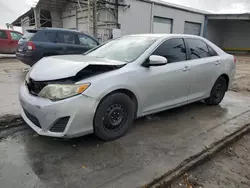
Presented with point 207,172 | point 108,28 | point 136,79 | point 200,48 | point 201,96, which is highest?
point 108,28

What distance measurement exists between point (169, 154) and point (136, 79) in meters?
1.10

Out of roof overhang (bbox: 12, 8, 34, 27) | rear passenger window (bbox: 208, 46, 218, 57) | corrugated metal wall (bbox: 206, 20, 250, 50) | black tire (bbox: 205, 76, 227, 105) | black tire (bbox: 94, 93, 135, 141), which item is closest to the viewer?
black tire (bbox: 94, 93, 135, 141)

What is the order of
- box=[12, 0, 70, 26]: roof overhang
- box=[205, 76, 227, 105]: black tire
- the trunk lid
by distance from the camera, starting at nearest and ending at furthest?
box=[205, 76, 227, 105]: black tire < the trunk lid < box=[12, 0, 70, 26]: roof overhang

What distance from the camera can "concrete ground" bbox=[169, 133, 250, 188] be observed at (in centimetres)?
228

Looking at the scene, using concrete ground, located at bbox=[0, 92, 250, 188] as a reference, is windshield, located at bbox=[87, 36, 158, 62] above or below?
above

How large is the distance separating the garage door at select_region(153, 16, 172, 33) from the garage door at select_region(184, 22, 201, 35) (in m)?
2.77

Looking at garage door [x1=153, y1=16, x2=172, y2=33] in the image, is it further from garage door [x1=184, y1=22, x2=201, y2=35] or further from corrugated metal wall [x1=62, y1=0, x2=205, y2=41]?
garage door [x1=184, y1=22, x2=201, y2=35]

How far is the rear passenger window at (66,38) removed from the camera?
25.2 feet

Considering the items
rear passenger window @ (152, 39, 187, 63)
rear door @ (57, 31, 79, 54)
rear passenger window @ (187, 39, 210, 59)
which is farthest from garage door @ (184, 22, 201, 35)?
rear passenger window @ (152, 39, 187, 63)

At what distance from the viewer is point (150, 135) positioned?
322cm

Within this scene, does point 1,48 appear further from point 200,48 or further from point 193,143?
point 193,143

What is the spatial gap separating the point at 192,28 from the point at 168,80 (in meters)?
21.0

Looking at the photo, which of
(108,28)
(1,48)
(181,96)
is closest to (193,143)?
(181,96)

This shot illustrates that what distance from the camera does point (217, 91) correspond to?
183 inches
